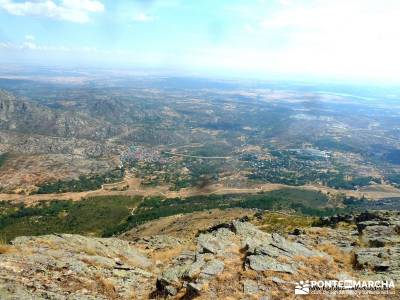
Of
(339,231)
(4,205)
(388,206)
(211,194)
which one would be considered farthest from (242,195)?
(339,231)

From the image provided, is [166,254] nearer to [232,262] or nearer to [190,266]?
[190,266]

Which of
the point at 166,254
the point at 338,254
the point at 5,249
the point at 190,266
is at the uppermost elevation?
the point at 5,249

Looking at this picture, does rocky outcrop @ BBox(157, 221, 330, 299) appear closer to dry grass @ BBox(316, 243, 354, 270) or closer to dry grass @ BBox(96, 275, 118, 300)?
dry grass @ BBox(316, 243, 354, 270)

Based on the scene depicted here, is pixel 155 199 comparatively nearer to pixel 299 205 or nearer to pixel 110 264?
pixel 299 205

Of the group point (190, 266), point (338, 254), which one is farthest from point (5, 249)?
point (338, 254)

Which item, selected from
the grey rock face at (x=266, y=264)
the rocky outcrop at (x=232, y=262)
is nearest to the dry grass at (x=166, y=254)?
the rocky outcrop at (x=232, y=262)

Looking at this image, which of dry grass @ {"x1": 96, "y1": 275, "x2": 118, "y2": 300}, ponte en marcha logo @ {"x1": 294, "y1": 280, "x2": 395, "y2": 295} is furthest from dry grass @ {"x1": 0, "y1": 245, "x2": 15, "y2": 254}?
ponte en marcha logo @ {"x1": 294, "y1": 280, "x2": 395, "y2": 295}

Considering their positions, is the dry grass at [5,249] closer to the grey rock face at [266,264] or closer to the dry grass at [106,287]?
the dry grass at [106,287]

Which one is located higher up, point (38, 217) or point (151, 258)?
point (151, 258)
